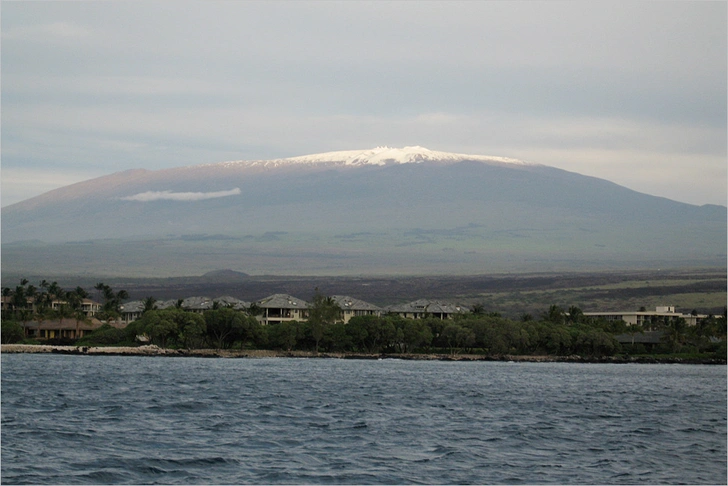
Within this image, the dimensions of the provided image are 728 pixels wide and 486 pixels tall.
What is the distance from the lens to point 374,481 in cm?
3025

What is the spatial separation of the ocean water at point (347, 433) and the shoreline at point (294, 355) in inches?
2169

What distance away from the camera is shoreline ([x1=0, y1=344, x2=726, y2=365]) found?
128 metres

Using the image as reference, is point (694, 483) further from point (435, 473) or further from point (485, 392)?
point (485, 392)

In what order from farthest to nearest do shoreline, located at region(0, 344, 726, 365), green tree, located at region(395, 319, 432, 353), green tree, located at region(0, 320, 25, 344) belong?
1. green tree, located at region(395, 319, 432, 353)
2. green tree, located at region(0, 320, 25, 344)
3. shoreline, located at region(0, 344, 726, 365)

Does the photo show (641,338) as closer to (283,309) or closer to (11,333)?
(283,309)

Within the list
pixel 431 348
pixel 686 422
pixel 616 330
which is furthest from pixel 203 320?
pixel 686 422

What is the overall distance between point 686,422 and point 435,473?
2275 centimetres

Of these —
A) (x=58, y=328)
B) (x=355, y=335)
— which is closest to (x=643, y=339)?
(x=355, y=335)

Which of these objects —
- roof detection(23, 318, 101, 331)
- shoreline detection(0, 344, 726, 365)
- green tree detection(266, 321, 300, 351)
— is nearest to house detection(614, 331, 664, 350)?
shoreline detection(0, 344, 726, 365)

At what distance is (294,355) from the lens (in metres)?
134

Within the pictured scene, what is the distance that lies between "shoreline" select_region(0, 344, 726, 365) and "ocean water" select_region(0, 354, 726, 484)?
181 ft

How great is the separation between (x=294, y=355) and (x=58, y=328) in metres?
47.2

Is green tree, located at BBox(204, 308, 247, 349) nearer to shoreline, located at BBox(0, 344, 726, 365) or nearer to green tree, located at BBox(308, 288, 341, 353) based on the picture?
shoreline, located at BBox(0, 344, 726, 365)

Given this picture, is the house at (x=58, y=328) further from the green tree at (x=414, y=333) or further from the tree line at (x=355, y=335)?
the green tree at (x=414, y=333)
